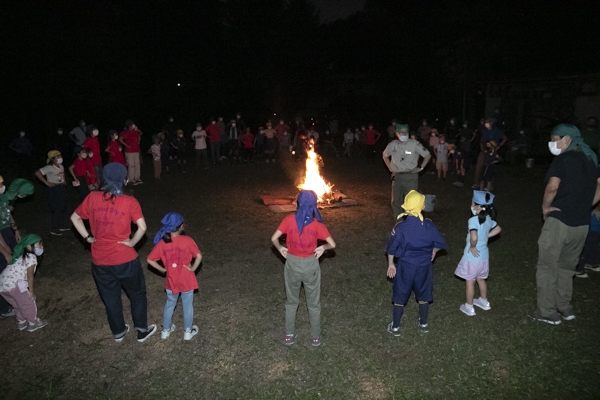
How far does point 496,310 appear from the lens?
623 cm

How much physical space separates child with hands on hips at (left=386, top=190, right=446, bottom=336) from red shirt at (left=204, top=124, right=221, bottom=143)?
14327mm

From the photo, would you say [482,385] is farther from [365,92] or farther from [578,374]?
[365,92]

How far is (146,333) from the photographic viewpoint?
5629 millimetres

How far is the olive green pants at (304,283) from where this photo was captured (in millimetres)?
5062

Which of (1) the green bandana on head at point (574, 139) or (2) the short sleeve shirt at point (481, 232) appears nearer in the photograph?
(1) the green bandana on head at point (574, 139)

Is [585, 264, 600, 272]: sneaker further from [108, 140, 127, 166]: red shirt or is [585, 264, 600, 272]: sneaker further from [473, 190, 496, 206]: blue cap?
[108, 140, 127, 166]: red shirt

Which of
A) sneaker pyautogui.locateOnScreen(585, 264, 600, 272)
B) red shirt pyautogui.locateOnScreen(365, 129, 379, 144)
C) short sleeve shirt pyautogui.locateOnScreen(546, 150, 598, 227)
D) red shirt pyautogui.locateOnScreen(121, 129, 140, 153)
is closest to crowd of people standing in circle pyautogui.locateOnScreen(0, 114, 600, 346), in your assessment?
short sleeve shirt pyautogui.locateOnScreen(546, 150, 598, 227)

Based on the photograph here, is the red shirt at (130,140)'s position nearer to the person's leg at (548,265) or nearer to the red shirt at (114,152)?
the red shirt at (114,152)

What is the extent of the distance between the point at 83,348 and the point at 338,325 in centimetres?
326

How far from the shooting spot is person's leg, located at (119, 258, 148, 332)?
16.9 ft

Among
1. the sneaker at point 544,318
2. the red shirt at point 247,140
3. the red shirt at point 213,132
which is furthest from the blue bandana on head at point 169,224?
the red shirt at point 247,140

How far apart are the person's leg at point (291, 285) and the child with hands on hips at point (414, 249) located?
114 cm

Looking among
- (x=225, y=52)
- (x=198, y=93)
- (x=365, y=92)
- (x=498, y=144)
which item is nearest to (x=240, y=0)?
(x=225, y=52)

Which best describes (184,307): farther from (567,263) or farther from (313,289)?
(567,263)
